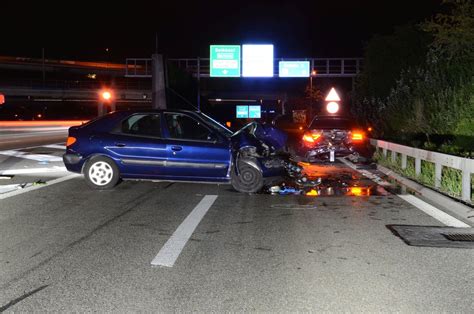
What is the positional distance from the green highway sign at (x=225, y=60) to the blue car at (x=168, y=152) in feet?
102

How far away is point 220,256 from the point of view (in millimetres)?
6066

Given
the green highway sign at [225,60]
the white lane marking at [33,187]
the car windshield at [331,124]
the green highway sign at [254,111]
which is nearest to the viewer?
the white lane marking at [33,187]

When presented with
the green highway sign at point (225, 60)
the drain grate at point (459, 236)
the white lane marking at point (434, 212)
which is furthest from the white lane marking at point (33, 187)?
the green highway sign at point (225, 60)

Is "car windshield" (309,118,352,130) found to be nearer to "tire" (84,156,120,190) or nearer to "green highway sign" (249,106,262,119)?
"tire" (84,156,120,190)

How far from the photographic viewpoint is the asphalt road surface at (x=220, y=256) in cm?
469

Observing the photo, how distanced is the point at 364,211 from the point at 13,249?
5135 mm

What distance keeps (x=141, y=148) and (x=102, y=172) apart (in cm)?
92

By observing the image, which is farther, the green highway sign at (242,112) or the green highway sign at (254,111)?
the green highway sign at (242,112)

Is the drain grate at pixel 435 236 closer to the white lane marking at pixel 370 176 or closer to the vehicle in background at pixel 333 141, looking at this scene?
the white lane marking at pixel 370 176

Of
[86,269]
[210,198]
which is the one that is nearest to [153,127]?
[210,198]

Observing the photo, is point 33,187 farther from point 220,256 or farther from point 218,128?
point 220,256

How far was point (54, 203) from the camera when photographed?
9.39m

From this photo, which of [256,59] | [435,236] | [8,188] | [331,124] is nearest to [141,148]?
[8,188]

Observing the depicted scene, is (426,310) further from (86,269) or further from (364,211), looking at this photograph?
(364,211)
